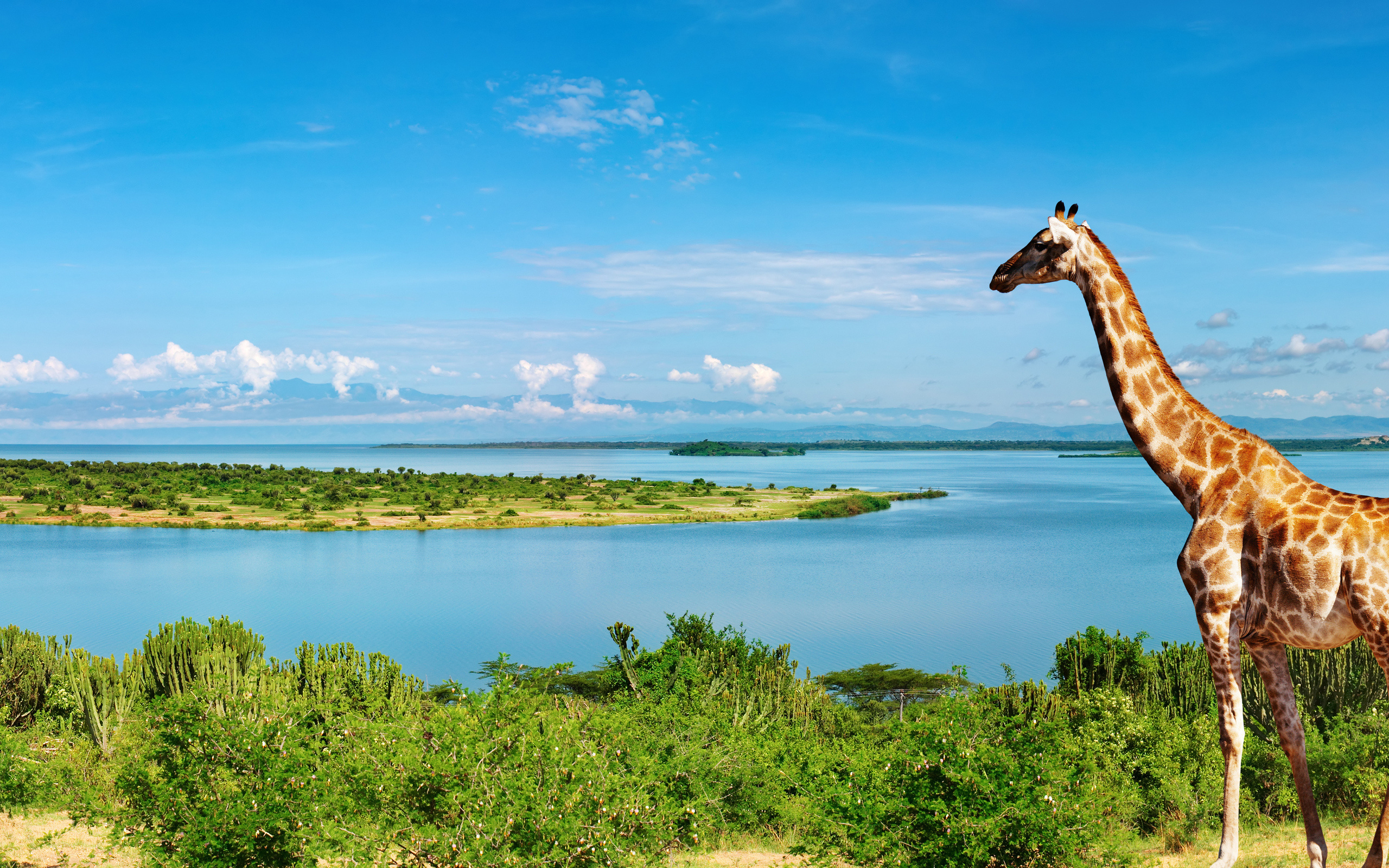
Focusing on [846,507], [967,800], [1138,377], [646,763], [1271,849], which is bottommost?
[846,507]

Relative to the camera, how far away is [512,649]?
1247 inches

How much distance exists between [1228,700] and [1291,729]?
0.44m

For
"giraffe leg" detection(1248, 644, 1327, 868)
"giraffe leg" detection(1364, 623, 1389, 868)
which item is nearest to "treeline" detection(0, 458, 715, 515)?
"giraffe leg" detection(1248, 644, 1327, 868)

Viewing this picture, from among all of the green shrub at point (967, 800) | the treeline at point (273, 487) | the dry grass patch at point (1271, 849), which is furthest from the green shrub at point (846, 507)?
the green shrub at point (967, 800)

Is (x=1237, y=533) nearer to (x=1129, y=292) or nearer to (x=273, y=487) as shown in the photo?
(x=1129, y=292)

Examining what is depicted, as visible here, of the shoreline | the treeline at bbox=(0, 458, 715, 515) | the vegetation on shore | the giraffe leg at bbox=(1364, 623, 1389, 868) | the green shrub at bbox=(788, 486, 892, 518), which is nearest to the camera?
the giraffe leg at bbox=(1364, 623, 1389, 868)

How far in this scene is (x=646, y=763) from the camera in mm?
9602

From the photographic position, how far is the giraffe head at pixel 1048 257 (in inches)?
220

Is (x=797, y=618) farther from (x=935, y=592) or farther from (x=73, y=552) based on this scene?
(x=73, y=552)

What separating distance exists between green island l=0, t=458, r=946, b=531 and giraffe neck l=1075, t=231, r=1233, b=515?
62.0 m

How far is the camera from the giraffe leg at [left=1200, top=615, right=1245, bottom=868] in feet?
16.3

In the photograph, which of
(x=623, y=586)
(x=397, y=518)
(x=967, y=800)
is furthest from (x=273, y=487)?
(x=967, y=800)

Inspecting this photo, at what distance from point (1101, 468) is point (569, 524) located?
131m

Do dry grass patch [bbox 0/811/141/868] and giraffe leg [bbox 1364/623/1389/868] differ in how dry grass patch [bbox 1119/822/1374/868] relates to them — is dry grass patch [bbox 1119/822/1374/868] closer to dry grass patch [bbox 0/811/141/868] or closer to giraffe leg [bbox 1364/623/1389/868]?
giraffe leg [bbox 1364/623/1389/868]
